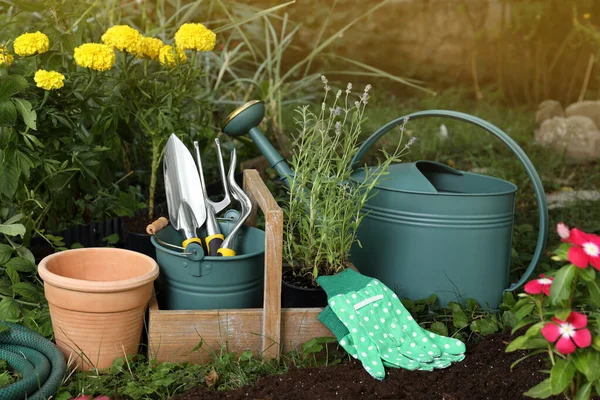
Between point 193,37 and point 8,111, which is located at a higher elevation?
point 193,37

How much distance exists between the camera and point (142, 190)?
10.7 ft

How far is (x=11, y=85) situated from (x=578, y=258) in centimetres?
159

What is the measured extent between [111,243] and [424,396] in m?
1.40

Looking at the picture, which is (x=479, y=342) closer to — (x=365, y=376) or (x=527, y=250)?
(x=365, y=376)

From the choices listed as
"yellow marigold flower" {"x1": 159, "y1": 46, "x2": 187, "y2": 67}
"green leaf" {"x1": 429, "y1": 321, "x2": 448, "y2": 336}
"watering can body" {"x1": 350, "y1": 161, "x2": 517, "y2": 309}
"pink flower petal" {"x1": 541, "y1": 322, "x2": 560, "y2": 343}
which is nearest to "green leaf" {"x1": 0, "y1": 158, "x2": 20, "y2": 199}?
"yellow marigold flower" {"x1": 159, "y1": 46, "x2": 187, "y2": 67}

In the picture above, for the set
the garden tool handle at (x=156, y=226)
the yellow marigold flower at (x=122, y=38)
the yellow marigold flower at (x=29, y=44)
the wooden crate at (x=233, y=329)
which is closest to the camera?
the wooden crate at (x=233, y=329)

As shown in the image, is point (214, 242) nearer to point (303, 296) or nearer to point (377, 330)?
point (303, 296)

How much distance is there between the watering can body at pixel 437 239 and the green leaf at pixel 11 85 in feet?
3.46

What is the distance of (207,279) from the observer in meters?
1.98

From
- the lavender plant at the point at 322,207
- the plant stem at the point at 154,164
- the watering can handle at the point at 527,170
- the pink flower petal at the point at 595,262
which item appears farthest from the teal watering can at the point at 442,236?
the pink flower petal at the point at 595,262

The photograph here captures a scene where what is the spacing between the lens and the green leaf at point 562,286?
1339mm

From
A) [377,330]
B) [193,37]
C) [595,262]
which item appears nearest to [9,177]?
[193,37]

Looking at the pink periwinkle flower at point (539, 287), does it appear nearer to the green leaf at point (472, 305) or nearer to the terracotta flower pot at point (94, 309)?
the green leaf at point (472, 305)

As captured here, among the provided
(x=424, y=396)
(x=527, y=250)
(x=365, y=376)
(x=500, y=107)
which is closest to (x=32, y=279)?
(x=365, y=376)
